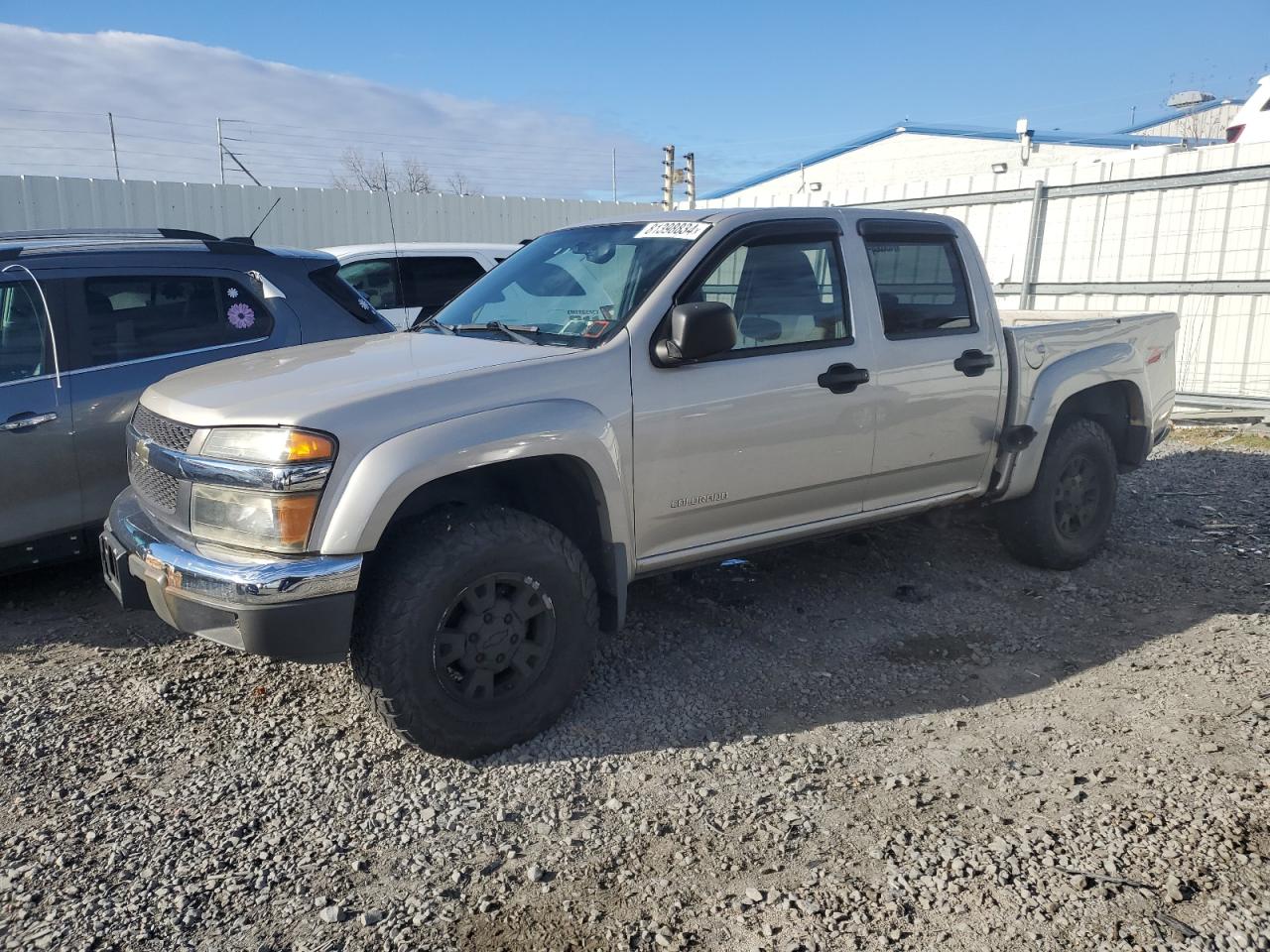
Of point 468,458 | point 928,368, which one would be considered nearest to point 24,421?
point 468,458

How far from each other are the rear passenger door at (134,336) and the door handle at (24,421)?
128mm

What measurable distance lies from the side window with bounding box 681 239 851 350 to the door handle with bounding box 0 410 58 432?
302 centimetres

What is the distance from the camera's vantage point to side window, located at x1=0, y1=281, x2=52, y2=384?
14.7 ft

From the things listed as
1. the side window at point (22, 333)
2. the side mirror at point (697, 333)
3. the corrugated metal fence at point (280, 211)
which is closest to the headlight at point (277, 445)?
the side mirror at point (697, 333)

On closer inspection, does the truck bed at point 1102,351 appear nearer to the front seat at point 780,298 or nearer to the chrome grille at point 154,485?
the front seat at point 780,298

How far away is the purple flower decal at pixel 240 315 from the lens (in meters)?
5.02

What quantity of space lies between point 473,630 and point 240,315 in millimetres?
2660

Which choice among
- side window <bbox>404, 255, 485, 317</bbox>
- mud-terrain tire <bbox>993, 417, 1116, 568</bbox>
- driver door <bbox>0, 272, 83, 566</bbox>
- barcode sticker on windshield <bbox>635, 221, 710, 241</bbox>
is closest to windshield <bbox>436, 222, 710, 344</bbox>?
barcode sticker on windshield <bbox>635, 221, 710, 241</bbox>

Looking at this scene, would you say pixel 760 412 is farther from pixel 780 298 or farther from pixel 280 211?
pixel 280 211

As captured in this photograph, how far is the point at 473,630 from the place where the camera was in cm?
335

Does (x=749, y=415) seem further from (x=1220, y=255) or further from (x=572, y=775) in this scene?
(x=1220, y=255)

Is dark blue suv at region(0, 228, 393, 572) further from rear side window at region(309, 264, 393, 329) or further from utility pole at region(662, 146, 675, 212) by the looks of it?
utility pole at region(662, 146, 675, 212)

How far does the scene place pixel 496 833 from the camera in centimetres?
303

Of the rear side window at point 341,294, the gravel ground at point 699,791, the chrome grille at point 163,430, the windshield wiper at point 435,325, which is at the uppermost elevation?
the rear side window at point 341,294
